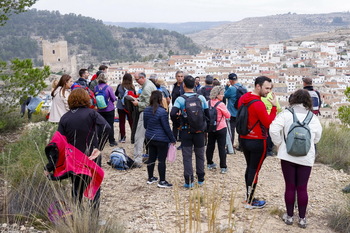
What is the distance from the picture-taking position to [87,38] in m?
103

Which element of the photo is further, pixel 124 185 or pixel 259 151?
pixel 124 185

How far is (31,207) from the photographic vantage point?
123 inches

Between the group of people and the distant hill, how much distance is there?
154 metres

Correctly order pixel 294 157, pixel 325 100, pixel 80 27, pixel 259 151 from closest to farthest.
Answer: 1. pixel 294 157
2. pixel 259 151
3. pixel 325 100
4. pixel 80 27

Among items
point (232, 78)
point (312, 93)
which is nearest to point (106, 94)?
point (232, 78)

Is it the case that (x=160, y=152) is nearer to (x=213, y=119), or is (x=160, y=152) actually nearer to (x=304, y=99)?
(x=213, y=119)

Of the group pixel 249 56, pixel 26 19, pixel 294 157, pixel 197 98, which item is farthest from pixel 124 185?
pixel 26 19

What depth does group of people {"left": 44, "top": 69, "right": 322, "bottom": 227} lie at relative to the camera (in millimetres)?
3412

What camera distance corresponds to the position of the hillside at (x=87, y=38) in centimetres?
9031

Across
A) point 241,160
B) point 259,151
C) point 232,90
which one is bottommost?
point 241,160

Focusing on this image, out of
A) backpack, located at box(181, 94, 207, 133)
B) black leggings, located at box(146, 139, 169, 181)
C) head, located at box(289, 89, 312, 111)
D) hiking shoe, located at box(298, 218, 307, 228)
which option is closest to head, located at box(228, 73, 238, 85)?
backpack, located at box(181, 94, 207, 133)

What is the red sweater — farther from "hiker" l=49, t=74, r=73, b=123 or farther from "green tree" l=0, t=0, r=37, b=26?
"green tree" l=0, t=0, r=37, b=26

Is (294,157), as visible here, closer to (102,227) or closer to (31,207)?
(102,227)

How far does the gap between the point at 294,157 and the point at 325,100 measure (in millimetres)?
43473
